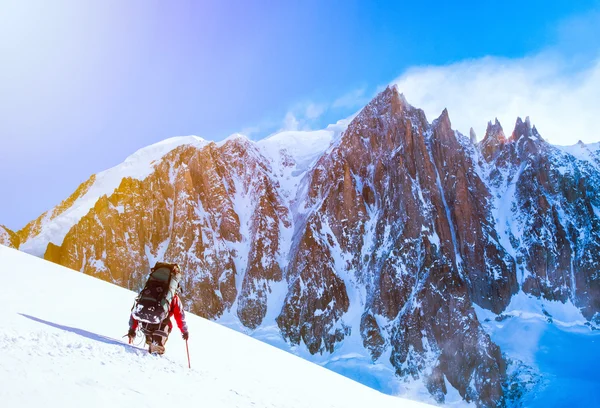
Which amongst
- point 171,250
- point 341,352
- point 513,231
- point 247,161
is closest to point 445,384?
point 341,352

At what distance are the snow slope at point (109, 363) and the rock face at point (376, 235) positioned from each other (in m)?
117

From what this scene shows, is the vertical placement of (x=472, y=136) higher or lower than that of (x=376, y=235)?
higher

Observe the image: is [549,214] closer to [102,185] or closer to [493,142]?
[493,142]

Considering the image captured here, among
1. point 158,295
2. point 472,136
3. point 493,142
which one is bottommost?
point 158,295

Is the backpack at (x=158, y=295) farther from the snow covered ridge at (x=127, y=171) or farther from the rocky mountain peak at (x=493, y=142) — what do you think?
the rocky mountain peak at (x=493, y=142)

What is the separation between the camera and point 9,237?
149750 mm

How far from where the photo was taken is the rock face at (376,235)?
431 ft

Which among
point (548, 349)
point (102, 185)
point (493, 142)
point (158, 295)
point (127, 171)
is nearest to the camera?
point (158, 295)

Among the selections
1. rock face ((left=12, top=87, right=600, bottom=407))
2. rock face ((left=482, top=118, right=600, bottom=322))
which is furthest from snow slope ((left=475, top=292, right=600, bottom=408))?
rock face ((left=482, top=118, right=600, bottom=322))

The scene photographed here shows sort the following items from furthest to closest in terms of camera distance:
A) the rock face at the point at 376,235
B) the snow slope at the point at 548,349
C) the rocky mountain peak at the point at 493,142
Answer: the rocky mountain peak at the point at 493,142
the rock face at the point at 376,235
the snow slope at the point at 548,349

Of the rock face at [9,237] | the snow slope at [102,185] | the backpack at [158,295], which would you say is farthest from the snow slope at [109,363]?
the rock face at [9,237]

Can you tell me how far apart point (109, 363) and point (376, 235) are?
142 meters

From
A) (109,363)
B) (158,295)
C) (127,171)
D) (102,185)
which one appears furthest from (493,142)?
(109,363)

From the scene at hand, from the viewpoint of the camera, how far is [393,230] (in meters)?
144
